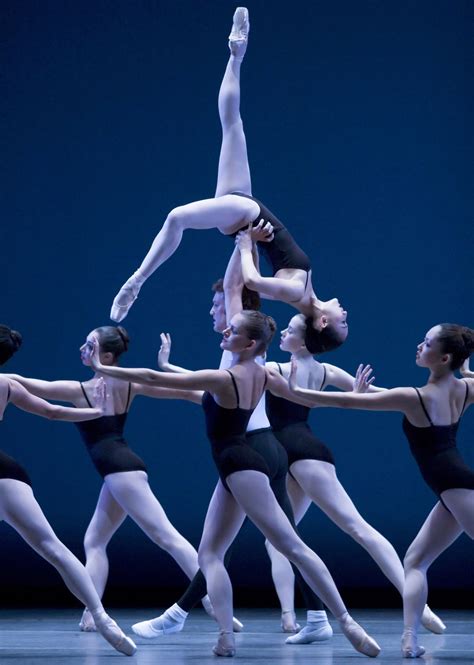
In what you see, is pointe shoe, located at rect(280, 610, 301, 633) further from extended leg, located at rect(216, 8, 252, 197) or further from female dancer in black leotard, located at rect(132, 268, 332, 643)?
extended leg, located at rect(216, 8, 252, 197)

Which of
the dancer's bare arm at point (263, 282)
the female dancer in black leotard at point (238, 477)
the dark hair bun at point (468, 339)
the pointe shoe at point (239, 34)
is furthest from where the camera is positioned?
the pointe shoe at point (239, 34)

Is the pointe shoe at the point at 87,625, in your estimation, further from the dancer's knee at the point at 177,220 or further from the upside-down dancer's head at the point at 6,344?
the dancer's knee at the point at 177,220

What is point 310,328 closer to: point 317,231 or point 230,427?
point 230,427

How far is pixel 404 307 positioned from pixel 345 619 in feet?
11.0

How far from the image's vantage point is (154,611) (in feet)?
25.6

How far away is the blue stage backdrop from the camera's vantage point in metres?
8.22

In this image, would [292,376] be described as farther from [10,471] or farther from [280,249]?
Result: [10,471]

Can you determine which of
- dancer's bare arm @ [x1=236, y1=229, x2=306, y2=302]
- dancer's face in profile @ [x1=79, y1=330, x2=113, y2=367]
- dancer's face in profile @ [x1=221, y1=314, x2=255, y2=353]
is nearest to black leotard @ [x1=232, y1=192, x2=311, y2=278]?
dancer's bare arm @ [x1=236, y1=229, x2=306, y2=302]

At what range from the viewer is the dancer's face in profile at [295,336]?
659 cm

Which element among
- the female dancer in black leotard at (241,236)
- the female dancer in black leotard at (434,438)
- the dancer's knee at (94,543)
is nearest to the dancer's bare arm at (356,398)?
the female dancer in black leotard at (434,438)

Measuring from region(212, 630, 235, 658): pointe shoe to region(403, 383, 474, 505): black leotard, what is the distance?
111 centimetres

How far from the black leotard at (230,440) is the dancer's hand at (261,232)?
3.12 feet

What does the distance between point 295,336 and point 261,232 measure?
2.81 ft

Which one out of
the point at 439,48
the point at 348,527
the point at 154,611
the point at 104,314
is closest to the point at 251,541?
the point at 154,611
